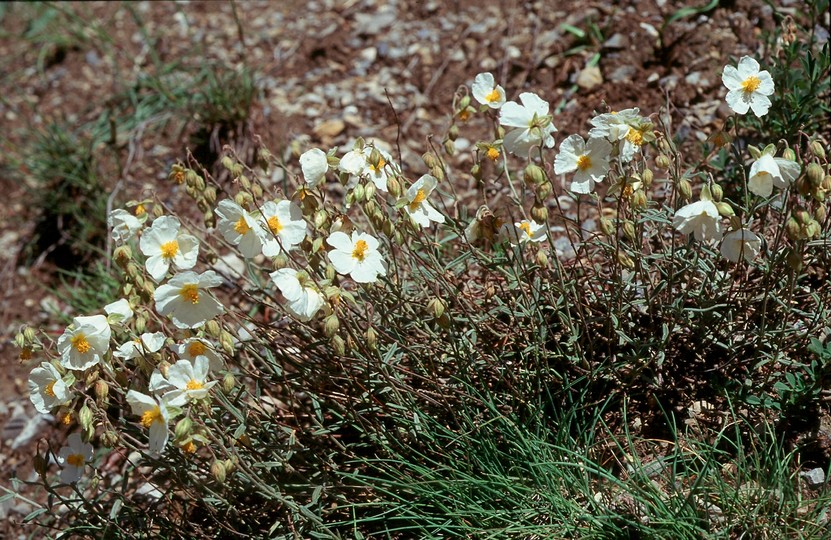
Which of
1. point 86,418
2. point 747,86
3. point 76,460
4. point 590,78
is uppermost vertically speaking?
point 747,86

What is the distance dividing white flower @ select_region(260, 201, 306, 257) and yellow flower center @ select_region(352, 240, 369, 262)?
16 centimetres

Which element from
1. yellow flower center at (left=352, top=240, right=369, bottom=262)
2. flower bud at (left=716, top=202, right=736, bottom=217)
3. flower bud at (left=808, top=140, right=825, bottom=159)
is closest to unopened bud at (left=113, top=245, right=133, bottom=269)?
yellow flower center at (left=352, top=240, right=369, bottom=262)

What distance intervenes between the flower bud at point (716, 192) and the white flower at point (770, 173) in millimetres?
89

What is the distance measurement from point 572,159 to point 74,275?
274 cm

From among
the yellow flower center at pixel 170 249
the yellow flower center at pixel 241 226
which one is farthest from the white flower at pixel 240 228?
the yellow flower center at pixel 170 249

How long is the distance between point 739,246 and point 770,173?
0.22m

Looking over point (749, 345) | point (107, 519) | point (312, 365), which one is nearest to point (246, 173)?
point (312, 365)

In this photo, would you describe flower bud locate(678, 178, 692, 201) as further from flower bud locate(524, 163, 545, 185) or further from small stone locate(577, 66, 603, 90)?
small stone locate(577, 66, 603, 90)

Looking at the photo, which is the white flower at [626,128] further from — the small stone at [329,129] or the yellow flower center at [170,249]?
the small stone at [329,129]

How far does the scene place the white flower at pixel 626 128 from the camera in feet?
7.06

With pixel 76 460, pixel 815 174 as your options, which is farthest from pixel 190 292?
pixel 815 174

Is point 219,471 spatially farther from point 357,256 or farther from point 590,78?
point 590,78

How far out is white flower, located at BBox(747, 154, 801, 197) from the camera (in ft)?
6.81

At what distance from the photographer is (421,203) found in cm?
235
